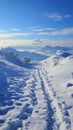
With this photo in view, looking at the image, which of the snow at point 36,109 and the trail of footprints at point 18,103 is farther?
the trail of footprints at point 18,103

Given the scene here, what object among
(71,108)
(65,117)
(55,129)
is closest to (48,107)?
(71,108)

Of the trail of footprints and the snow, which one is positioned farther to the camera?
the trail of footprints

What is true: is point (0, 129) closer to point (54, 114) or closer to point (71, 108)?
point (54, 114)

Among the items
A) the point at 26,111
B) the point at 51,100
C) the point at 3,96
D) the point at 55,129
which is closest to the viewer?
the point at 55,129

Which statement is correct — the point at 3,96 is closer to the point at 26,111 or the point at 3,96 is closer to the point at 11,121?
the point at 26,111

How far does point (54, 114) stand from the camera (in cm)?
4316

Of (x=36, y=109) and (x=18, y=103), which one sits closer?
(x=36, y=109)

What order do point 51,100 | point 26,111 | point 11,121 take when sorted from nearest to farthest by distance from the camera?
point 11,121
point 26,111
point 51,100

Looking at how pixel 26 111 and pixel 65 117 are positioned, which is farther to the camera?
pixel 26 111

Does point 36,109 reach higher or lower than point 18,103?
lower

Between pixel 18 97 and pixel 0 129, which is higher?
pixel 18 97

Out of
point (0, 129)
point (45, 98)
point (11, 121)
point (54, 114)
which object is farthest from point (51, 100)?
point (0, 129)

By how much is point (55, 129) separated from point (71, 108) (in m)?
12.0

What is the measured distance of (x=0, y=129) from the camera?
119 ft
